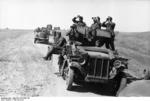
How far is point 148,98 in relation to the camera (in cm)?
986

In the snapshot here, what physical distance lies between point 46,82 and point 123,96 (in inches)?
108

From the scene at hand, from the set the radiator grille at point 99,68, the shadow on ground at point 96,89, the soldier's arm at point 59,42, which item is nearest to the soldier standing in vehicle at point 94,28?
the shadow on ground at point 96,89

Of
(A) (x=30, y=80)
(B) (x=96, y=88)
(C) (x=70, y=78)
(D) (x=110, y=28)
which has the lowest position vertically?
(B) (x=96, y=88)

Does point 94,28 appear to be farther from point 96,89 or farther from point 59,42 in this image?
point 59,42

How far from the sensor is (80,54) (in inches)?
411

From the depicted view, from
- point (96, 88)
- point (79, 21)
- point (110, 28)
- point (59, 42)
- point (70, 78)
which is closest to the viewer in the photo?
point (70, 78)

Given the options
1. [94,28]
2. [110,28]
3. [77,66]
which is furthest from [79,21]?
[77,66]

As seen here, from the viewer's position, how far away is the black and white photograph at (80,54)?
10.3 meters

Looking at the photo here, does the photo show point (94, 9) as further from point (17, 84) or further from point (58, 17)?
point (17, 84)

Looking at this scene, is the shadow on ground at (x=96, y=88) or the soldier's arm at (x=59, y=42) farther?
the soldier's arm at (x=59, y=42)

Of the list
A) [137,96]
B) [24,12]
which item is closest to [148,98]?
[137,96]

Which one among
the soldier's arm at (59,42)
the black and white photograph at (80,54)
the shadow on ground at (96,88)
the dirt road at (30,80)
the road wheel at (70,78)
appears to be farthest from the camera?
the soldier's arm at (59,42)

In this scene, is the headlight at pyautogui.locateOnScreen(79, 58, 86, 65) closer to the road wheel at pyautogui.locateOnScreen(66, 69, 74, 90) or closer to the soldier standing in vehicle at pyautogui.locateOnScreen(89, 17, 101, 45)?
the road wheel at pyautogui.locateOnScreen(66, 69, 74, 90)

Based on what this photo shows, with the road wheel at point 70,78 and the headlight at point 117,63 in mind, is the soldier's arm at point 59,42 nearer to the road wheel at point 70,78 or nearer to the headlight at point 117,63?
the road wheel at point 70,78
